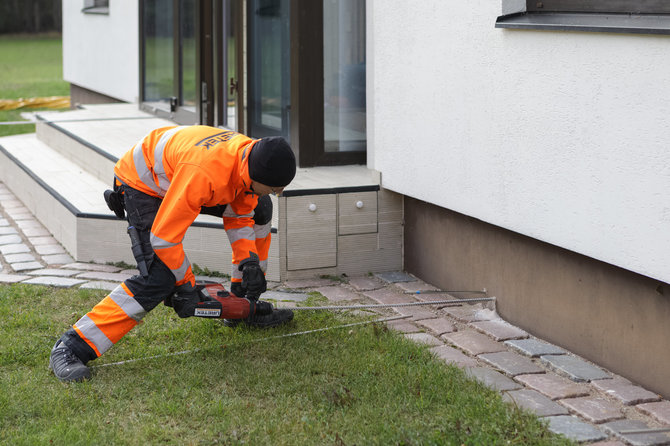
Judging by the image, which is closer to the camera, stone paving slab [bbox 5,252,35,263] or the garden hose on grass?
stone paving slab [bbox 5,252,35,263]

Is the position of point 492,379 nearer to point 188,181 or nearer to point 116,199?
point 188,181

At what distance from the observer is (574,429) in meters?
3.88

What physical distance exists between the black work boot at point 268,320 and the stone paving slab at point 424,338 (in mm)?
750

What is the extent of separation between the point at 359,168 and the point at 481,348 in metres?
2.96

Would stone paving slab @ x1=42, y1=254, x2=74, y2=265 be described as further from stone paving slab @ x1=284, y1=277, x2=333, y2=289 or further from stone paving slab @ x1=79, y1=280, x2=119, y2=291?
stone paving slab @ x1=284, y1=277, x2=333, y2=289

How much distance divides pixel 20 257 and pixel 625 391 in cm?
500

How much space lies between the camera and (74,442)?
12.4 ft

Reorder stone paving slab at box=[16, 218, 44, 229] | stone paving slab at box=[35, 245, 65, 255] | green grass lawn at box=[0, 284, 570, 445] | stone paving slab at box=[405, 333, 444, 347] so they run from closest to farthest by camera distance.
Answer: green grass lawn at box=[0, 284, 570, 445], stone paving slab at box=[405, 333, 444, 347], stone paving slab at box=[35, 245, 65, 255], stone paving slab at box=[16, 218, 44, 229]

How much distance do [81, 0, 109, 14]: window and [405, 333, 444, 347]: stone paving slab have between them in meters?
10.3

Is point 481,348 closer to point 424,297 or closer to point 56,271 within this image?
point 424,297

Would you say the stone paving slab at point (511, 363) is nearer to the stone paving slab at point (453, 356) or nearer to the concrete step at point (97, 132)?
the stone paving slab at point (453, 356)

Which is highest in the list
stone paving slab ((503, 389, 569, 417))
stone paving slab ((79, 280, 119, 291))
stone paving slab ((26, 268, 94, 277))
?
stone paving slab ((26, 268, 94, 277))

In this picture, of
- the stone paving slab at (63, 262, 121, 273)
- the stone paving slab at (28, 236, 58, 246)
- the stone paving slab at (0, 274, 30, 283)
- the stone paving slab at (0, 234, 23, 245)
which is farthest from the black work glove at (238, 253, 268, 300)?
the stone paving slab at (0, 234, 23, 245)

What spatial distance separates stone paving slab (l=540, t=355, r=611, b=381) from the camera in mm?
4535
